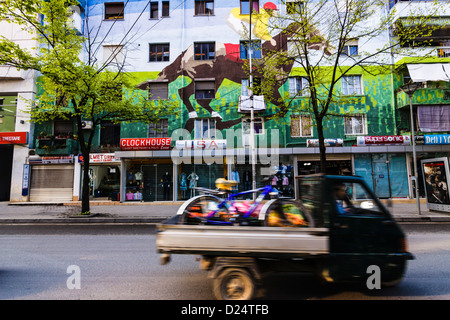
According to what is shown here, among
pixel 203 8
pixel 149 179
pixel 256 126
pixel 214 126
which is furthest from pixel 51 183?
pixel 203 8

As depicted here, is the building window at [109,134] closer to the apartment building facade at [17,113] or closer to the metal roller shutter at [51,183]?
the metal roller shutter at [51,183]

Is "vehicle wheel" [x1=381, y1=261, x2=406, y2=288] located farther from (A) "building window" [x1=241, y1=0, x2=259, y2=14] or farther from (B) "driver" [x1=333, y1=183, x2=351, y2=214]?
(A) "building window" [x1=241, y1=0, x2=259, y2=14]

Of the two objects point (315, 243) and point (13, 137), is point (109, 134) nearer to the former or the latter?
point (13, 137)

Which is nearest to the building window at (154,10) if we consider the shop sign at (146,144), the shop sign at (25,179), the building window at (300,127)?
the shop sign at (146,144)

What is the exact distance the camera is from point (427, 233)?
835cm

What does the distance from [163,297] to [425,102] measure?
72.3 feet

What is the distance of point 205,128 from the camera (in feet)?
65.6

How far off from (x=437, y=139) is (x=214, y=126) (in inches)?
614

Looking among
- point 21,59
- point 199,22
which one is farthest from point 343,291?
point 199,22

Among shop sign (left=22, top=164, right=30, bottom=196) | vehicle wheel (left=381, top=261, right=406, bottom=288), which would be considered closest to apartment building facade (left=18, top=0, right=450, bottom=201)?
shop sign (left=22, top=164, right=30, bottom=196)

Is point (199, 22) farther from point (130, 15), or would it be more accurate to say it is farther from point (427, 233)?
point (427, 233)

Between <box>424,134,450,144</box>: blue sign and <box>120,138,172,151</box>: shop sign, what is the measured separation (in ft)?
58.7

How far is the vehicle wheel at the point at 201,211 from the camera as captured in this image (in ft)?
12.8

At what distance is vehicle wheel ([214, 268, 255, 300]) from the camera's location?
3.23 metres
